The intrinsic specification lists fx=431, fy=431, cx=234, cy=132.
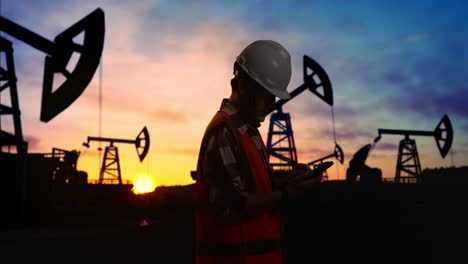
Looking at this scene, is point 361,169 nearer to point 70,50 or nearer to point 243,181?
point 70,50

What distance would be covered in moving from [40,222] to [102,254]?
6.24 meters

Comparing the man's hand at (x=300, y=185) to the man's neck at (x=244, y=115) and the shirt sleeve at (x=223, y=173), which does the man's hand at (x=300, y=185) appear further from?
the man's neck at (x=244, y=115)

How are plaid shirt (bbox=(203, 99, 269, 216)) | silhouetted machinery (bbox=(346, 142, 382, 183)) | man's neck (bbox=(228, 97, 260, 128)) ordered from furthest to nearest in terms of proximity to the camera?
silhouetted machinery (bbox=(346, 142, 382, 183)), man's neck (bbox=(228, 97, 260, 128)), plaid shirt (bbox=(203, 99, 269, 216))

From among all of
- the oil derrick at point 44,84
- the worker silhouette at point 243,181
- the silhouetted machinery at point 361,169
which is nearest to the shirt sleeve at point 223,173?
the worker silhouette at point 243,181

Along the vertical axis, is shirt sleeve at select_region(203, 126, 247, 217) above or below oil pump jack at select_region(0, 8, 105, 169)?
below

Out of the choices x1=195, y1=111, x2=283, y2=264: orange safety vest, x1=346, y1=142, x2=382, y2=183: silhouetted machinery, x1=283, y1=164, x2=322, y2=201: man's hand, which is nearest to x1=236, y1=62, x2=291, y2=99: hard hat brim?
x1=195, y1=111, x2=283, y2=264: orange safety vest

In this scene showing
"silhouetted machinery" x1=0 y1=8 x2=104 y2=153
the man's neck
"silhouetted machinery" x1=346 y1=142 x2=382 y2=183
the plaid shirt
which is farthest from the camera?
"silhouetted machinery" x1=346 y1=142 x2=382 y2=183

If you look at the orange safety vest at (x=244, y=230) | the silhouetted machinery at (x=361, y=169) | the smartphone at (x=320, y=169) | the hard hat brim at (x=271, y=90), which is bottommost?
the orange safety vest at (x=244, y=230)

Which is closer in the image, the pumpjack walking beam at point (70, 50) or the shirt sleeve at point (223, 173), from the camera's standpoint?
the shirt sleeve at point (223, 173)

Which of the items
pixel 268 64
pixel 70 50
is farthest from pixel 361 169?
pixel 268 64

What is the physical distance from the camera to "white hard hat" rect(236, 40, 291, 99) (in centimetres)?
236

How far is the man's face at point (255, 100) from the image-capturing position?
231 cm

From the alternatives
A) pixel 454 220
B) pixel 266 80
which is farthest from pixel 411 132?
pixel 266 80

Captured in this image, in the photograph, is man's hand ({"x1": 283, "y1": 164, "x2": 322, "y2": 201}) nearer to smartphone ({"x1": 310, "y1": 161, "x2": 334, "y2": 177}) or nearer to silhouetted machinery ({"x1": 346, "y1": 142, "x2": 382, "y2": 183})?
smartphone ({"x1": 310, "y1": 161, "x2": 334, "y2": 177})
